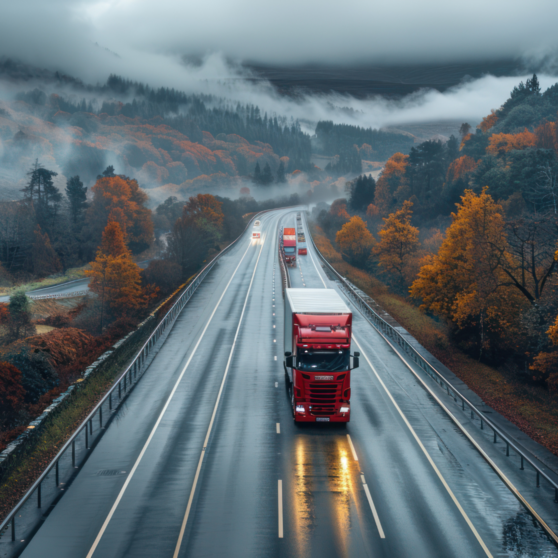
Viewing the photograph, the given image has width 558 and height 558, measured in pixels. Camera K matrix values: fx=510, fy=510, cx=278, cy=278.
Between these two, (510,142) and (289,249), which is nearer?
(289,249)

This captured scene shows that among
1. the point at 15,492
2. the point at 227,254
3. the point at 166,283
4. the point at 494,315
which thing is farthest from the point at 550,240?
the point at 227,254

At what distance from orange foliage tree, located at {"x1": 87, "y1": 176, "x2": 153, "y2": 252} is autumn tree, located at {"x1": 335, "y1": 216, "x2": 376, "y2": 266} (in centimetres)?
5168

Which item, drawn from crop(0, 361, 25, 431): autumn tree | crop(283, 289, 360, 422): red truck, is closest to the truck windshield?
crop(283, 289, 360, 422): red truck

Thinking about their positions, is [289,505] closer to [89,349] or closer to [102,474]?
[102,474]

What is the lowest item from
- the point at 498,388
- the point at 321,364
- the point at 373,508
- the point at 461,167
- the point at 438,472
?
the point at 498,388

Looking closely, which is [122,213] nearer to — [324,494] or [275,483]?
[275,483]

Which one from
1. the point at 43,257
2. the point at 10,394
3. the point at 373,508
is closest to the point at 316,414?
the point at 373,508

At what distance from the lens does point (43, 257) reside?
99.2m

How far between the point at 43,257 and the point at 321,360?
297 feet

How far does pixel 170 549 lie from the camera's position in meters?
15.0

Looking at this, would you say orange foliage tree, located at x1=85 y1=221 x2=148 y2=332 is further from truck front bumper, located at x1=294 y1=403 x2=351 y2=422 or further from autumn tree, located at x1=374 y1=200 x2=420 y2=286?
truck front bumper, located at x1=294 y1=403 x2=351 y2=422

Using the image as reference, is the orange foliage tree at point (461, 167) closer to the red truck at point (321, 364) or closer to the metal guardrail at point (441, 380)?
the metal guardrail at point (441, 380)

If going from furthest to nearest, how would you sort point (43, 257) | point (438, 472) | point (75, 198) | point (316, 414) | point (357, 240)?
point (75, 198) < point (357, 240) < point (43, 257) < point (316, 414) < point (438, 472)

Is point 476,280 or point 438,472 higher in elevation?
point 476,280
